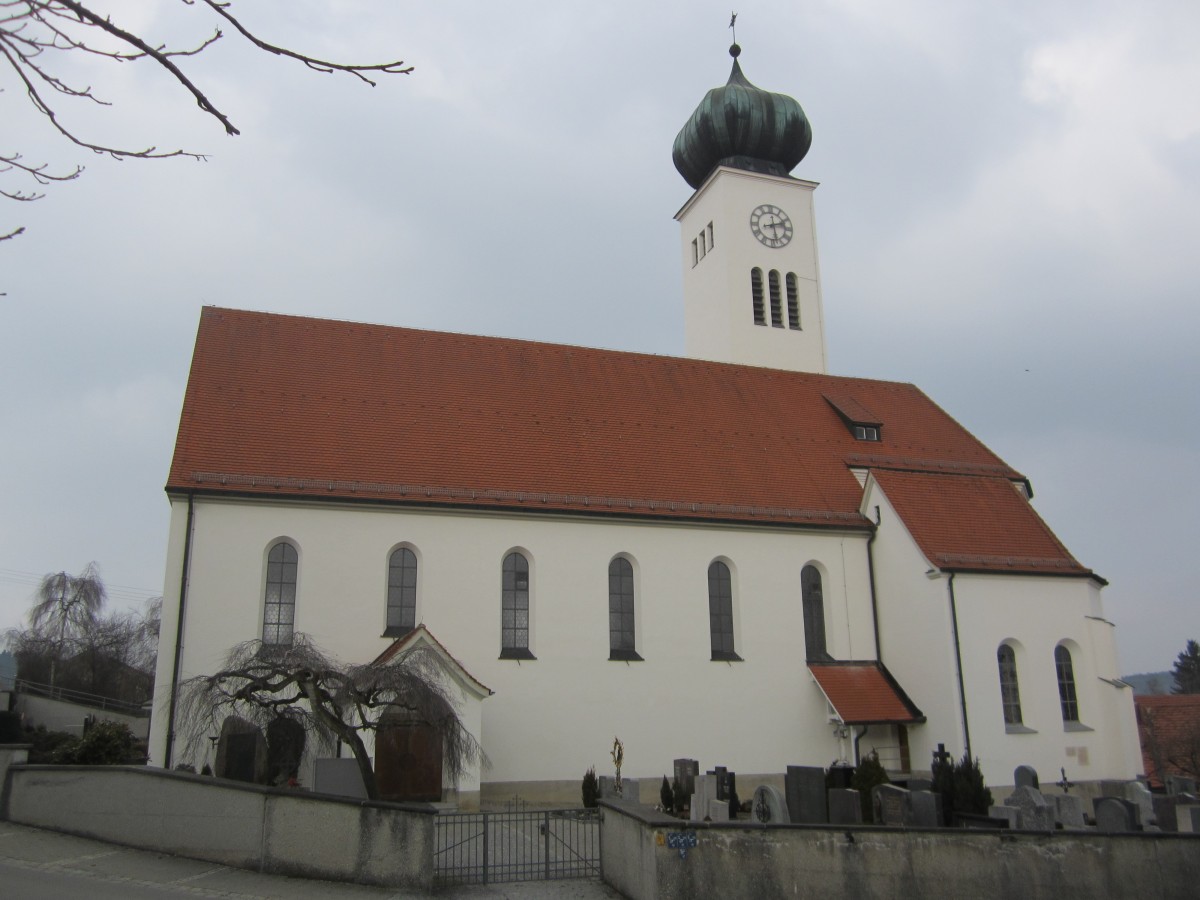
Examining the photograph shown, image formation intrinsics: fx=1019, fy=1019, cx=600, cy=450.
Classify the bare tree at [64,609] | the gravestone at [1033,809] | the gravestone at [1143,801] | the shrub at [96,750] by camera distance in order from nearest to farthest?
the gravestone at [1033,809] → the shrub at [96,750] → the gravestone at [1143,801] → the bare tree at [64,609]

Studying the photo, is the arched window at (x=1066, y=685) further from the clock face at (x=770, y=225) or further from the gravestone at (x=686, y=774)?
the clock face at (x=770, y=225)

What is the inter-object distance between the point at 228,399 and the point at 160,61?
696 inches

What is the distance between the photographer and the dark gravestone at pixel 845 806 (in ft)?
46.4

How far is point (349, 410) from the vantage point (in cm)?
2158

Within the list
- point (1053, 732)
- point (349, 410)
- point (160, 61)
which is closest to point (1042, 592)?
point (1053, 732)

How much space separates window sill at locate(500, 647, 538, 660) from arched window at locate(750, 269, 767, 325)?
15096 millimetres

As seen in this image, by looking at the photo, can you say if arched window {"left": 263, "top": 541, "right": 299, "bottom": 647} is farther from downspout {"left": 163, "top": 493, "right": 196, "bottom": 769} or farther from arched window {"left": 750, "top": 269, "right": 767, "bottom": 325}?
arched window {"left": 750, "top": 269, "right": 767, "bottom": 325}

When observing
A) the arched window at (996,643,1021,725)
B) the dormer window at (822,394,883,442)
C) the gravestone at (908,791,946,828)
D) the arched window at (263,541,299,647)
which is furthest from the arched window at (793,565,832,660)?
the arched window at (263,541,299,647)

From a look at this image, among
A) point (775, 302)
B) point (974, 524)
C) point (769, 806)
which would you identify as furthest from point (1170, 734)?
point (769, 806)

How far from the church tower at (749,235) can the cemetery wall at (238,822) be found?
21.5 meters

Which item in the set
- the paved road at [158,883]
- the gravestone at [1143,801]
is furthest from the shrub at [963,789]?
the paved road at [158,883]

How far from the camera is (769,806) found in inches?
528

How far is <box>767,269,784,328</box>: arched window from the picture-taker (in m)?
31.5

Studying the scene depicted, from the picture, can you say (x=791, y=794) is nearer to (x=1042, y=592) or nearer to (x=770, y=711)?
(x=770, y=711)
